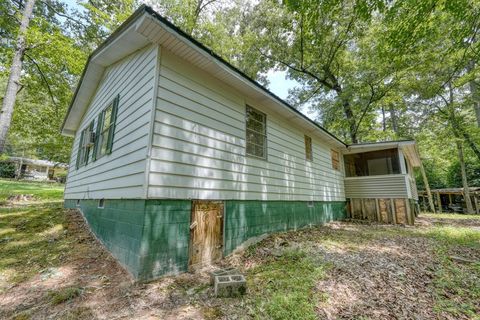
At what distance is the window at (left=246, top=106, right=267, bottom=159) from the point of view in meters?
6.30

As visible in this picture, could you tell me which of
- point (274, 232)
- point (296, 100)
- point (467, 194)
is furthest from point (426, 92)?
point (274, 232)

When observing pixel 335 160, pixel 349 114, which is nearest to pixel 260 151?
pixel 335 160

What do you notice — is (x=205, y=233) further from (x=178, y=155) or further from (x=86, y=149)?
(x=86, y=149)

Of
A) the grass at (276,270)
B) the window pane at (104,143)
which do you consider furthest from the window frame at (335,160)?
the window pane at (104,143)

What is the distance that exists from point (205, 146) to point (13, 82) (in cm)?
903

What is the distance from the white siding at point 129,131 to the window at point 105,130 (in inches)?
8.0

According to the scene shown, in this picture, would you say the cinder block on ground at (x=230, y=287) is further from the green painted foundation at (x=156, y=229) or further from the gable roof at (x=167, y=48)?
the gable roof at (x=167, y=48)

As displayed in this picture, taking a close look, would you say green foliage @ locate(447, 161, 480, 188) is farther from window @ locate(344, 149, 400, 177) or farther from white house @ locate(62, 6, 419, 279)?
white house @ locate(62, 6, 419, 279)

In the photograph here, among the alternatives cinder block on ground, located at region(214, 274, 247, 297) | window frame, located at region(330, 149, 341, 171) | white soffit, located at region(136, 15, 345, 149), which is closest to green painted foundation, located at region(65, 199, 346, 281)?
cinder block on ground, located at region(214, 274, 247, 297)

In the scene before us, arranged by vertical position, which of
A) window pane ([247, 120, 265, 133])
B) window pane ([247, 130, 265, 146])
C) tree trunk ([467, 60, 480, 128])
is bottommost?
window pane ([247, 130, 265, 146])

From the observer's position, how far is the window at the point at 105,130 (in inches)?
216

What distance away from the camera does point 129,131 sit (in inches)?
181

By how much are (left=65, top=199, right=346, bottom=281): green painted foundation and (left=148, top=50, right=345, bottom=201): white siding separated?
27cm

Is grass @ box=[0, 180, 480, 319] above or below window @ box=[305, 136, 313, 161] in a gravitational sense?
below
